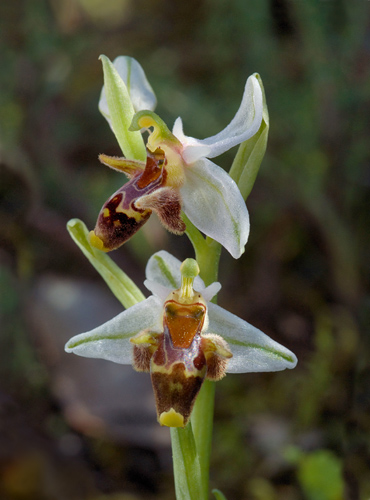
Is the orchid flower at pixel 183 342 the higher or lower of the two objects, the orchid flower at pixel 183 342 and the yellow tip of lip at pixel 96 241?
the lower

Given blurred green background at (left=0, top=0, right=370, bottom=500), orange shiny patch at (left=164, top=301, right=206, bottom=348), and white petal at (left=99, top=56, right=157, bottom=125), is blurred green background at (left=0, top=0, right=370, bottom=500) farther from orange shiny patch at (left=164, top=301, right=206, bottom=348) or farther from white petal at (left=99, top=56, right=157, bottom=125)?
white petal at (left=99, top=56, right=157, bottom=125)

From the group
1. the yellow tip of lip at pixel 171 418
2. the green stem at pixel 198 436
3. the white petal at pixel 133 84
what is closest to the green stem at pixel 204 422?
the green stem at pixel 198 436

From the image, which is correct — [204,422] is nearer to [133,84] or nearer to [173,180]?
[173,180]

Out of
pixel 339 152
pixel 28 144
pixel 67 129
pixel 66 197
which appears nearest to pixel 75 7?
pixel 67 129

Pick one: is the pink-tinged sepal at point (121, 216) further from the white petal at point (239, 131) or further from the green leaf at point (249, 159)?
the green leaf at point (249, 159)

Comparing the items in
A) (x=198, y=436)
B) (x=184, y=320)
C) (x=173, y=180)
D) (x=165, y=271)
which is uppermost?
(x=173, y=180)

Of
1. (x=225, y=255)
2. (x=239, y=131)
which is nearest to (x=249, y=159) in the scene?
(x=239, y=131)
